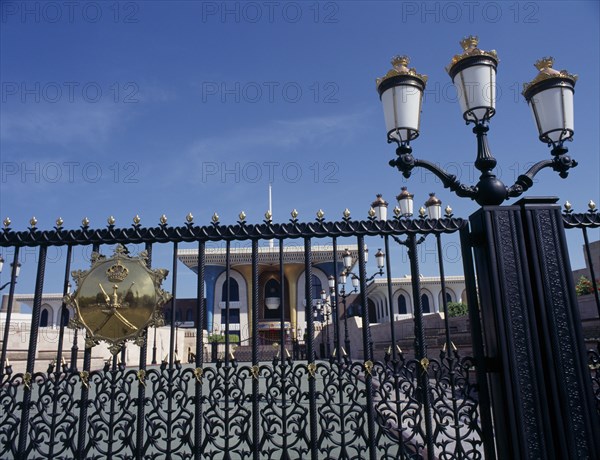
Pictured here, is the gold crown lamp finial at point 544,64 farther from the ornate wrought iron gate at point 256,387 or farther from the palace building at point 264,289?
the palace building at point 264,289

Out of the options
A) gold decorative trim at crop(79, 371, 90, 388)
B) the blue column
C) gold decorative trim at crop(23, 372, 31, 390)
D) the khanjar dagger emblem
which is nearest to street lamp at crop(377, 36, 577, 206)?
the khanjar dagger emblem

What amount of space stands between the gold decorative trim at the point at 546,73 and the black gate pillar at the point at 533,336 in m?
1.45

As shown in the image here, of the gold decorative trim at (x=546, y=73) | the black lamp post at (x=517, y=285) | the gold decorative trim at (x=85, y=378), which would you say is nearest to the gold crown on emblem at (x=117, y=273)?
the gold decorative trim at (x=85, y=378)

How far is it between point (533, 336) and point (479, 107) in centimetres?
224

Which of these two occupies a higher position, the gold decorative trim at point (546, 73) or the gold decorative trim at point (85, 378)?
the gold decorative trim at point (546, 73)

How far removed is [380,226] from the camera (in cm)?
461

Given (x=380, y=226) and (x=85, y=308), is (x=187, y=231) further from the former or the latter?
(x=380, y=226)

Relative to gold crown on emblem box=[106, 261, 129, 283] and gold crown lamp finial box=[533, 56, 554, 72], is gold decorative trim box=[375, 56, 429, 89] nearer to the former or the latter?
gold crown lamp finial box=[533, 56, 554, 72]

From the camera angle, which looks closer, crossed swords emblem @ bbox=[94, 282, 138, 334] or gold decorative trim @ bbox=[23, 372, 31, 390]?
gold decorative trim @ bbox=[23, 372, 31, 390]

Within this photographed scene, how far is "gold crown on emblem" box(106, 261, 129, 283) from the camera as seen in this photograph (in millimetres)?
4488

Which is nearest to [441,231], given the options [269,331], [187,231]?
[187,231]

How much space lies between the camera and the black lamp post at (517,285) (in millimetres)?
3512

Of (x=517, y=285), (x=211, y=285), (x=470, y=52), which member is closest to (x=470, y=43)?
(x=470, y=52)

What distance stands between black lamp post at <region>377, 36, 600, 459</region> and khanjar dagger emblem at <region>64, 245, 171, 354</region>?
2731 mm
